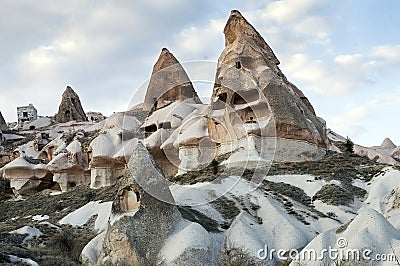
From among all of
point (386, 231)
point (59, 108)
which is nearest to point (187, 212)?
point (386, 231)

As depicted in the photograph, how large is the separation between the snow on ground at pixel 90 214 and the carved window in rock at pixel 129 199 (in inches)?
174

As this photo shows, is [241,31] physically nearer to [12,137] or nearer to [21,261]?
[21,261]

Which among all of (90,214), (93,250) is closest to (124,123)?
(90,214)

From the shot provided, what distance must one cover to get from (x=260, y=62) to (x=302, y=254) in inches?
670

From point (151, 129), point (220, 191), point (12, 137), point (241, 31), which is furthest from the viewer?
point (12, 137)

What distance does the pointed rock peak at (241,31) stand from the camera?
32625 mm

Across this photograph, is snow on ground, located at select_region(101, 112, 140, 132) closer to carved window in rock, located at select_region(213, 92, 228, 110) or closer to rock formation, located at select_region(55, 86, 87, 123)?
carved window in rock, located at select_region(213, 92, 228, 110)

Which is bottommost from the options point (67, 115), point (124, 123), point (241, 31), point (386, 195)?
point (386, 195)

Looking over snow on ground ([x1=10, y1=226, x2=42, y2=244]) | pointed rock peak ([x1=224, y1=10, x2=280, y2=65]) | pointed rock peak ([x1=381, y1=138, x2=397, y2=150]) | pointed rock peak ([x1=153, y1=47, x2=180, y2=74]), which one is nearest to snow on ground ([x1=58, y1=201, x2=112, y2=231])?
snow on ground ([x1=10, y1=226, x2=42, y2=244])

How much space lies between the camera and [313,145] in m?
27.8

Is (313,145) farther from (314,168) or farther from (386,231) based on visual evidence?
(386,231)

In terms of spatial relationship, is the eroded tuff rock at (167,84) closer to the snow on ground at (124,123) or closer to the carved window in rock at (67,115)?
Result: the snow on ground at (124,123)

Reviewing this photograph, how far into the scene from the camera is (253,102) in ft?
90.9

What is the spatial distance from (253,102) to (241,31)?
6660mm
